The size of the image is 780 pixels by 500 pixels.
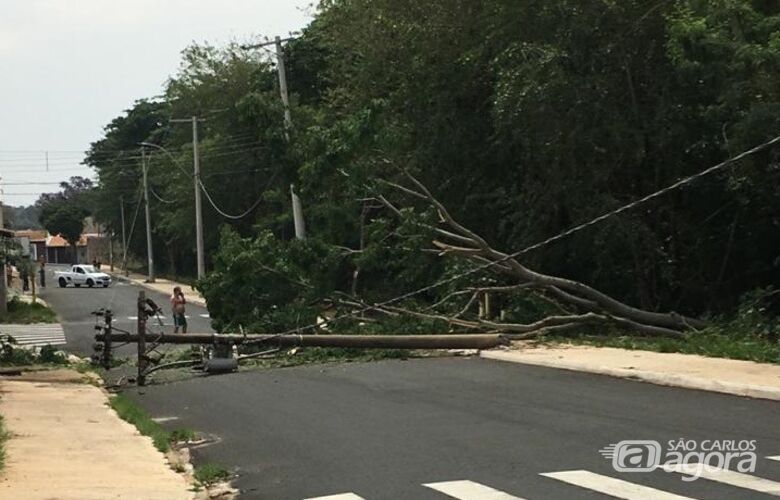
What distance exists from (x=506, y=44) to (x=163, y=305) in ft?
96.0

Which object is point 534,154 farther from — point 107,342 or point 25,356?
point 25,356

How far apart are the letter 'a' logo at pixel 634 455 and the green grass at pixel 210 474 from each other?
12.2 feet

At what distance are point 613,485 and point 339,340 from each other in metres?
11.3

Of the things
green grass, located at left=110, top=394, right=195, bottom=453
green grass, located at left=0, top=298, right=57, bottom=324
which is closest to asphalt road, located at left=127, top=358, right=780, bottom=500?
green grass, located at left=110, top=394, right=195, bottom=453

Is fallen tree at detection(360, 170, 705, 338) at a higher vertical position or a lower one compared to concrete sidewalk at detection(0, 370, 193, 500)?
higher

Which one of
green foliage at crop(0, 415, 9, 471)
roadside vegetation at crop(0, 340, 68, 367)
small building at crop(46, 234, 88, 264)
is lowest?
roadside vegetation at crop(0, 340, 68, 367)

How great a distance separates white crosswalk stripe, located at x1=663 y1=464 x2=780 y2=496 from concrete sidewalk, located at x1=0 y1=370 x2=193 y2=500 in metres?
4.38

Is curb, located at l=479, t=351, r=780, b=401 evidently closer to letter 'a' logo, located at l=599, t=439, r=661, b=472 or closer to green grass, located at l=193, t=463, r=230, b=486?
letter 'a' logo, located at l=599, t=439, r=661, b=472

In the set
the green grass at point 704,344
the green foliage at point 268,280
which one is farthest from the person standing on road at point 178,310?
the green grass at point 704,344

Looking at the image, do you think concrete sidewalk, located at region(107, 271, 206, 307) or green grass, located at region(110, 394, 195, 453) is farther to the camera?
concrete sidewalk, located at region(107, 271, 206, 307)

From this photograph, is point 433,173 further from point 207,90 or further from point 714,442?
point 207,90

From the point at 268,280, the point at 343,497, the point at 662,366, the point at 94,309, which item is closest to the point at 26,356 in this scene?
the point at 268,280

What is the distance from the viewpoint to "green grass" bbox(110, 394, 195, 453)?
1171cm

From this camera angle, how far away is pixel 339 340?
18781mm
